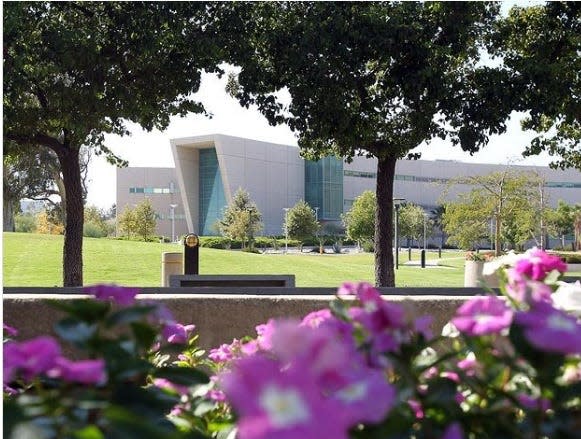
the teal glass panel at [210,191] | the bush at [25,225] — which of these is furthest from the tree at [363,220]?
the bush at [25,225]

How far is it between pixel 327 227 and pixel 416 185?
9.04m

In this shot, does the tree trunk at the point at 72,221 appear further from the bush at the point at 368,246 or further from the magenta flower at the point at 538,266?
the bush at the point at 368,246

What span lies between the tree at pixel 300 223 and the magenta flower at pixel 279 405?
170ft

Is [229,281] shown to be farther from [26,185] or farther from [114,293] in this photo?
[26,185]

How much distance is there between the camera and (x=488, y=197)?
30766 mm

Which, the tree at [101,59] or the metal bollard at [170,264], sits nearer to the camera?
the tree at [101,59]

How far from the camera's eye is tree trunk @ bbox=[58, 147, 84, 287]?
11.7 metres

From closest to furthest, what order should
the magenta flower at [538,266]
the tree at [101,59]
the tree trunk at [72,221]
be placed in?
the magenta flower at [538,266], the tree at [101,59], the tree trunk at [72,221]

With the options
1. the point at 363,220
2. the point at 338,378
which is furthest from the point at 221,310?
the point at 363,220

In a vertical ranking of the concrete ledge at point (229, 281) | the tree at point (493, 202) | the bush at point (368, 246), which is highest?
the tree at point (493, 202)

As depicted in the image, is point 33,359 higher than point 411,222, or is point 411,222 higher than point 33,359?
point 411,222

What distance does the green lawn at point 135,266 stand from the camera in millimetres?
17906

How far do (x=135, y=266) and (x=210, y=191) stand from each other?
139 ft

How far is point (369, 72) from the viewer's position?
10.8m
